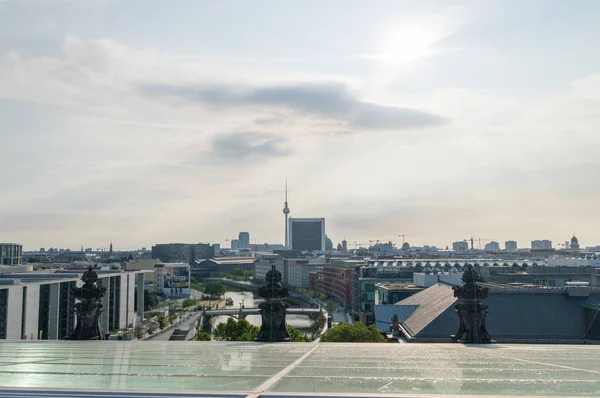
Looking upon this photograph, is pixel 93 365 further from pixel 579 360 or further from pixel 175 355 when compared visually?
pixel 579 360

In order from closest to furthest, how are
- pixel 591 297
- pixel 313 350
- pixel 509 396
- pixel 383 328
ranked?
pixel 509 396 < pixel 313 350 < pixel 591 297 < pixel 383 328

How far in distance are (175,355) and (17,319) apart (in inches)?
2071

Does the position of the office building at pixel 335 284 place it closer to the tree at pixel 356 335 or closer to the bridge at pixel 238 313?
the bridge at pixel 238 313

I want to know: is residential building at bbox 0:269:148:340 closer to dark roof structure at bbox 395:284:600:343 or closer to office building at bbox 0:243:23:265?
dark roof structure at bbox 395:284:600:343

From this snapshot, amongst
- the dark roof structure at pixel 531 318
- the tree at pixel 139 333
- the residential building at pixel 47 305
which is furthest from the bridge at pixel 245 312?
the dark roof structure at pixel 531 318

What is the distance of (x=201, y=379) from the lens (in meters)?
8.90

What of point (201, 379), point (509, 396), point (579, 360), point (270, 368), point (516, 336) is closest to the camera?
point (509, 396)

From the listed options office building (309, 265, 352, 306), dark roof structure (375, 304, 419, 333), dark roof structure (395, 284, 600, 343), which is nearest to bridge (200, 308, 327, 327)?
office building (309, 265, 352, 306)

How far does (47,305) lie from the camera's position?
6550 centimetres

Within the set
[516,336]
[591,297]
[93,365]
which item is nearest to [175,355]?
[93,365]

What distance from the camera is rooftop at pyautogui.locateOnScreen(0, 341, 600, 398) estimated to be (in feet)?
25.4

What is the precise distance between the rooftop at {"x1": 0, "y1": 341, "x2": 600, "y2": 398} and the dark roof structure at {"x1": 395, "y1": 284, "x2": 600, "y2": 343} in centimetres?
2547

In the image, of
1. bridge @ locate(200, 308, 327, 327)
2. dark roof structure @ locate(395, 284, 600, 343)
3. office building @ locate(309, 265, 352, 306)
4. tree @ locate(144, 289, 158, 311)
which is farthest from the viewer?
office building @ locate(309, 265, 352, 306)

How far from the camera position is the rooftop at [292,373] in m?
7.74
